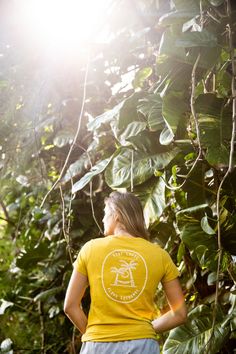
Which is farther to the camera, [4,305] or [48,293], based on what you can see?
[4,305]

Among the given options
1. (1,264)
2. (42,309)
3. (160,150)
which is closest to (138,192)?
(160,150)

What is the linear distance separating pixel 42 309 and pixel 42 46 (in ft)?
5.35

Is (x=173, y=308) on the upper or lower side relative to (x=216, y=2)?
lower

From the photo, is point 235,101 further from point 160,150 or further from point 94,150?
point 94,150

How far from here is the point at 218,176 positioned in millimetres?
2146

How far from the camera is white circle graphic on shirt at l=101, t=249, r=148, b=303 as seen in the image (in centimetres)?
171

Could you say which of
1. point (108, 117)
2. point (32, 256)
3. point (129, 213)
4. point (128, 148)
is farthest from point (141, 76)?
point (32, 256)

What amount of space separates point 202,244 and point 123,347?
499 mm

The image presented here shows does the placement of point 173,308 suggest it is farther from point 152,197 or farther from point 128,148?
point 128,148

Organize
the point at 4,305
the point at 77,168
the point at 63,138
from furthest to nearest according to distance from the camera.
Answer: the point at 4,305 → the point at 63,138 → the point at 77,168

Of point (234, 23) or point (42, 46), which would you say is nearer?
point (234, 23)

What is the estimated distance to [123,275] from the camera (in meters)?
1.71

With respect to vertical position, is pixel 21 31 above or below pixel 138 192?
above

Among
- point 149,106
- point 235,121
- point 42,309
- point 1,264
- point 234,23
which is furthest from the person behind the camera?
point 1,264
